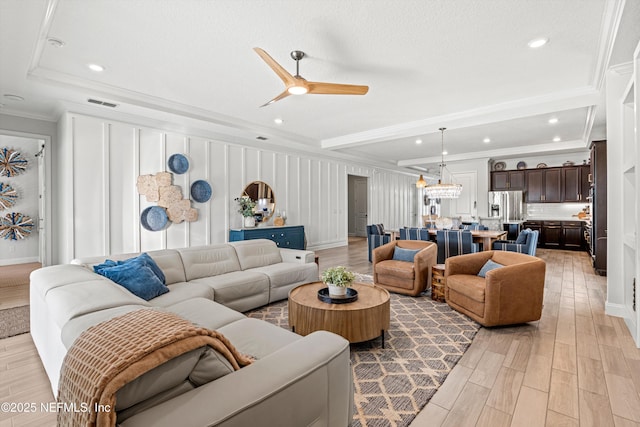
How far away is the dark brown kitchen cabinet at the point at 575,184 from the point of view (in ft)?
27.3

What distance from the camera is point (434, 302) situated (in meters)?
3.94

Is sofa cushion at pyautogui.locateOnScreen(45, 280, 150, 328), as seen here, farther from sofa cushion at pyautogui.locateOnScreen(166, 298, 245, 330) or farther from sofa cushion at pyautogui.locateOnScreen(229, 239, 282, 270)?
sofa cushion at pyautogui.locateOnScreen(229, 239, 282, 270)

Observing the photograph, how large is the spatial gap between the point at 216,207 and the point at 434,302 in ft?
14.6

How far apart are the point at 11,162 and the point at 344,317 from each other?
8070mm

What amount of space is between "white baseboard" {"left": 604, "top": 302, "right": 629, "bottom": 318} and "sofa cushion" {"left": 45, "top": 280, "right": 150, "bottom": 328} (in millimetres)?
4726

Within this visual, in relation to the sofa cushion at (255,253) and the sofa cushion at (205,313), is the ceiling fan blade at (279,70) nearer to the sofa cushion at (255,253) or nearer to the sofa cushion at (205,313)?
the sofa cushion at (205,313)

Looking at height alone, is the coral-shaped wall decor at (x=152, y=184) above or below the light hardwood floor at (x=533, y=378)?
above

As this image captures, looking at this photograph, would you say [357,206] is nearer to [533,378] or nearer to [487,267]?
[487,267]

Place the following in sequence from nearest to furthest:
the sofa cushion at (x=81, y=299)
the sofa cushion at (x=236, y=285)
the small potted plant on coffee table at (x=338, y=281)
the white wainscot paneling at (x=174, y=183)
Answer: the sofa cushion at (x=81, y=299), the small potted plant on coffee table at (x=338, y=281), the sofa cushion at (x=236, y=285), the white wainscot paneling at (x=174, y=183)

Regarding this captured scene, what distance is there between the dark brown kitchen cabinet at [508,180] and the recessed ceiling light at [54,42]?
407 inches

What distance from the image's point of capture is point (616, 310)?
3.46 meters

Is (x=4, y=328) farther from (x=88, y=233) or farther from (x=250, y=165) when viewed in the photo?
(x=250, y=165)

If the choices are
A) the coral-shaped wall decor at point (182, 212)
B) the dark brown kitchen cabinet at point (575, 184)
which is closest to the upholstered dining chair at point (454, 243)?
the coral-shaped wall decor at point (182, 212)

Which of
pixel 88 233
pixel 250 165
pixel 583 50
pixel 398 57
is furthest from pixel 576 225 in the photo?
pixel 88 233
